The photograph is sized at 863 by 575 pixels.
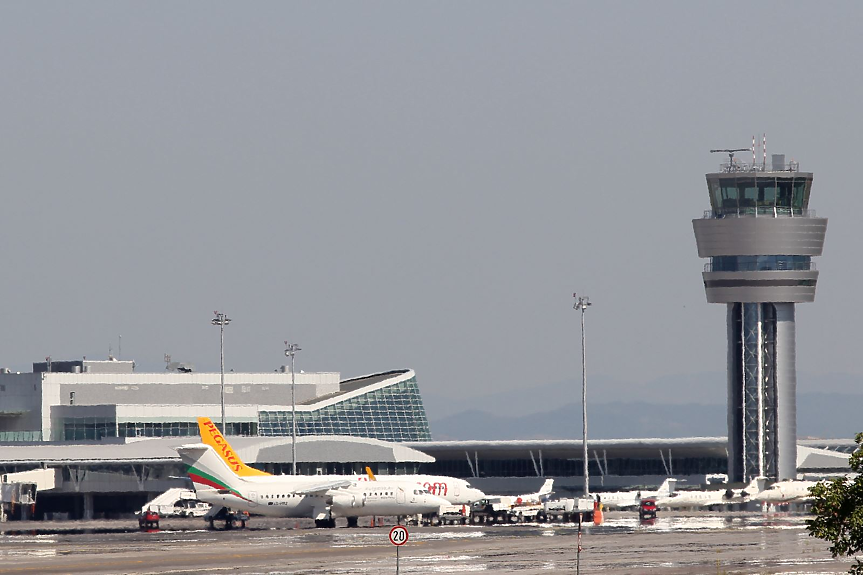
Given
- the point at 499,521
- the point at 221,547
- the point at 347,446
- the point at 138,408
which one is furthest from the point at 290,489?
the point at 138,408

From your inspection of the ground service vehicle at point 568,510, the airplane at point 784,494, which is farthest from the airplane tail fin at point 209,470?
the airplane at point 784,494

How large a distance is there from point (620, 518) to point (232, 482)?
32963 mm

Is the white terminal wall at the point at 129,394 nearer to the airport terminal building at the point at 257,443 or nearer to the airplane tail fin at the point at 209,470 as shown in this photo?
the airport terminal building at the point at 257,443

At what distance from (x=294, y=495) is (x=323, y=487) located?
234 centimetres

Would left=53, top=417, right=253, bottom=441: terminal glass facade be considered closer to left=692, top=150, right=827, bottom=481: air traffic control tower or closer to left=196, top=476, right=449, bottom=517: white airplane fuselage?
left=196, top=476, right=449, bottom=517: white airplane fuselage

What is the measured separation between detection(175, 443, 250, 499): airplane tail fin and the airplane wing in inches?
198

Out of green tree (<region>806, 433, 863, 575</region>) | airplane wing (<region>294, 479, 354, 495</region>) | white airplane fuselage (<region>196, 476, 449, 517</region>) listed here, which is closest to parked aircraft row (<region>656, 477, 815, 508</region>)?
white airplane fuselage (<region>196, 476, 449, 517</region>)

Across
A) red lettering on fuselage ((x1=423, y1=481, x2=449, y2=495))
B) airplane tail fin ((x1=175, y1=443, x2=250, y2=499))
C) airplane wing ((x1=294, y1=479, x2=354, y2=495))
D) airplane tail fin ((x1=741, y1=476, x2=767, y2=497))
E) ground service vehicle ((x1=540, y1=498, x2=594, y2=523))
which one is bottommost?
ground service vehicle ((x1=540, y1=498, x2=594, y2=523))

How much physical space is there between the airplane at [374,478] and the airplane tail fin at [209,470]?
4.49ft

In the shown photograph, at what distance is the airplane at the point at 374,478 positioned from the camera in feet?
374

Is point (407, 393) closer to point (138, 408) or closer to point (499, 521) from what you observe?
point (138, 408)

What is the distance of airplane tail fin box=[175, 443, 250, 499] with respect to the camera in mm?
111125

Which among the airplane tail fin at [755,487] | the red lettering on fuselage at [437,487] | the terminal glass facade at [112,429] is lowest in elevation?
the airplane tail fin at [755,487]

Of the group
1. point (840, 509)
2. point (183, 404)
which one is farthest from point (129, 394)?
point (840, 509)
